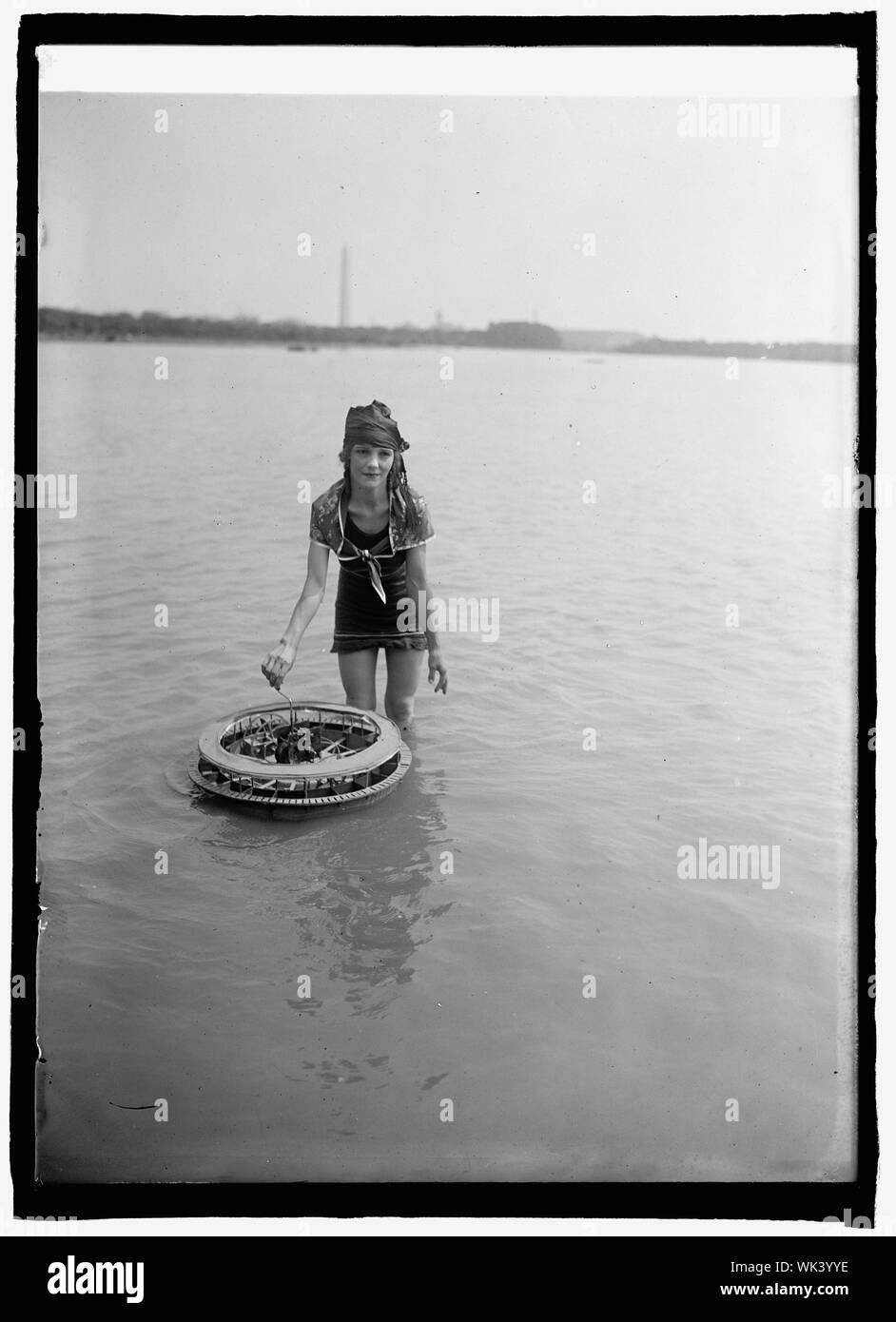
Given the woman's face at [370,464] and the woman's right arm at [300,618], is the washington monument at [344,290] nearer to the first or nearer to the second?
the woman's face at [370,464]

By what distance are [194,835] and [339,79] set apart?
3069mm

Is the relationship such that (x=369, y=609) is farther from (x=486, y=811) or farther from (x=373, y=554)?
(x=486, y=811)

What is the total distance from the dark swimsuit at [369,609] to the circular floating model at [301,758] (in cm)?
35

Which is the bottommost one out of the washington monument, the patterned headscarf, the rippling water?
the rippling water

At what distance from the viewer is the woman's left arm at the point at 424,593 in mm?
5648

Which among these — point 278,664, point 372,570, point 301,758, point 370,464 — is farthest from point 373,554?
point 301,758

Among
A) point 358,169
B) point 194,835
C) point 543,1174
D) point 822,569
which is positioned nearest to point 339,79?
point 358,169

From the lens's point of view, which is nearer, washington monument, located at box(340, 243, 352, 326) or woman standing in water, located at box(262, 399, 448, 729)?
washington monument, located at box(340, 243, 352, 326)

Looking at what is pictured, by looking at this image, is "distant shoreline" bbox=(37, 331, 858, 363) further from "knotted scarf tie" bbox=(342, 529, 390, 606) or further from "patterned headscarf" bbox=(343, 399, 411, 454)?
"knotted scarf tie" bbox=(342, 529, 390, 606)

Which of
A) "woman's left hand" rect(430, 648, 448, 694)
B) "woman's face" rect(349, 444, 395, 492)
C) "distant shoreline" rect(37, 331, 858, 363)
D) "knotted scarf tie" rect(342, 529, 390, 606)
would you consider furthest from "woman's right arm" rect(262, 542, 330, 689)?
"distant shoreline" rect(37, 331, 858, 363)

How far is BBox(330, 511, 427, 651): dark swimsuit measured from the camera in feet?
18.9

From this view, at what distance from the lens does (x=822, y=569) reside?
15.1 feet
